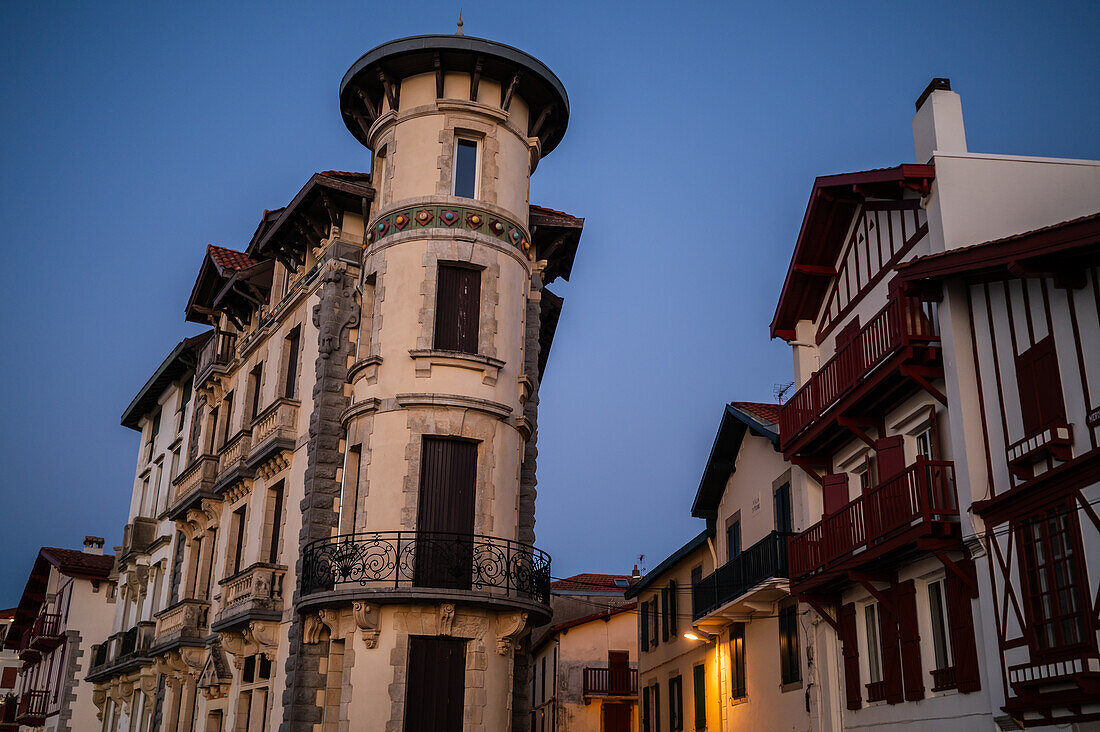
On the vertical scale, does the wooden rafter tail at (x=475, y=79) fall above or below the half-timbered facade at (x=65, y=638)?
above

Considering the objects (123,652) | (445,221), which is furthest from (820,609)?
(123,652)

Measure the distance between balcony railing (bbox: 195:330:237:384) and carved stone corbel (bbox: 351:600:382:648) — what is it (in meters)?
14.7

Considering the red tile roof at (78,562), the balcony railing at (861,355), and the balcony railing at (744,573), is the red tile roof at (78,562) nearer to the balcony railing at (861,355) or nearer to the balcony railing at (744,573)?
the balcony railing at (744,573)

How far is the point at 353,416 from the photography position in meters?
23.0

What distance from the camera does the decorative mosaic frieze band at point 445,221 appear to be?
23.7 metres

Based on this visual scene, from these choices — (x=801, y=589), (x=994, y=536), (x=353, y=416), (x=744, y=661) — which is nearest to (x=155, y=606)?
(x=353, y=416)

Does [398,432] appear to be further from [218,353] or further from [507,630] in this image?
[218,353]

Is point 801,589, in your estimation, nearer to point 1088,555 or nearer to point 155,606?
point 1088,555

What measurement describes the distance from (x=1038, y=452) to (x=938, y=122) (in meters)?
6.78

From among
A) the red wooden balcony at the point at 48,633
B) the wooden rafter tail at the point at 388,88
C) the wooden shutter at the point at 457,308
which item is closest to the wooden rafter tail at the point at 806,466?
the wooden shutter at the point at 457,308

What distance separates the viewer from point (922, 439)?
729 inches

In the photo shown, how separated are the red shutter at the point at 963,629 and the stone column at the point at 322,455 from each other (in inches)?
495

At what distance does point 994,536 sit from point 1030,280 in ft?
12.4

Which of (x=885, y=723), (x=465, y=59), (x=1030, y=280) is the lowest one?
(x=885, y=723)
